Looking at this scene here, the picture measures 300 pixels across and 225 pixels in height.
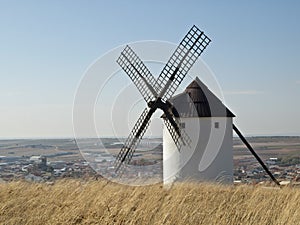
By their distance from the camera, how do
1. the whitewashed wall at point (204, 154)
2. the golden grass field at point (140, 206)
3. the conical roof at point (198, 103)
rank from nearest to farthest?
the golden grass field at point (140, 206)
the whitewashed wall at point (204, 154)
the conical roof at point (198, 103)

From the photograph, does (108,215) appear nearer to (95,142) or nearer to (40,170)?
(40,170)

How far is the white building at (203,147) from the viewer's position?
2150 cm

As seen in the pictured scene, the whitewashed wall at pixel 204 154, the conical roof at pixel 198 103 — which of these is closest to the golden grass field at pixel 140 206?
the whitewashed wall at pixel 204 154

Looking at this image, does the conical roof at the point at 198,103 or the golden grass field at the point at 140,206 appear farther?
the conical roof at the point at 198,103

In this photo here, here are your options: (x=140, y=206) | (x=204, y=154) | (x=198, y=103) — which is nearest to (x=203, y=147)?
(x=204, y=154)

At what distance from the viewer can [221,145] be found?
71.4 ft

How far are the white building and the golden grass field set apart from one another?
451 inches

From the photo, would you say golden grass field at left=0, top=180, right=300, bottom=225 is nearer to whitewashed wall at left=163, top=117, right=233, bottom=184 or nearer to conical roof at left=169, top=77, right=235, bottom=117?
whitewashed wall at left=163, top=117, right=233, bottom=184

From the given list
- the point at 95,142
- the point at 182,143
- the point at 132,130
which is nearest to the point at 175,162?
the point at 182,143

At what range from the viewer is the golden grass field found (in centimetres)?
693

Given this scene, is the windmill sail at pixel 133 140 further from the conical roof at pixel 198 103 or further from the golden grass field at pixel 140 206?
the golden grass field at pixel 140 206

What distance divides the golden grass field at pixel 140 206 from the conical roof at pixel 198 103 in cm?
1183

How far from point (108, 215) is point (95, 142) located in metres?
12.5

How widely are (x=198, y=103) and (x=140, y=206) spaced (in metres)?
14.6
